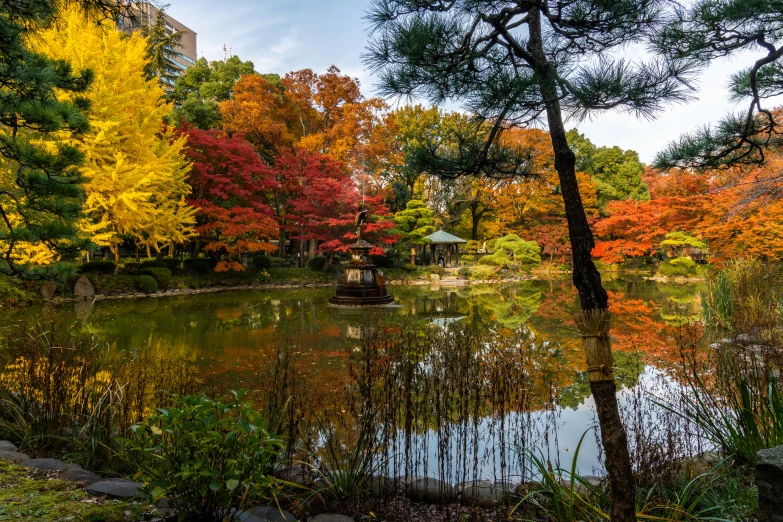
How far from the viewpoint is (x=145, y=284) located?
11.1 m

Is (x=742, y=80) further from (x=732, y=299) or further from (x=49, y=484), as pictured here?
(x=49, y=484)

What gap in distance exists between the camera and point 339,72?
1766 centimetres

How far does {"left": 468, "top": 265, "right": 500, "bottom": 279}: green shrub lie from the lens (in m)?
16.9

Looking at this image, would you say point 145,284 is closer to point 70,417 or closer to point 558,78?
point 70,417

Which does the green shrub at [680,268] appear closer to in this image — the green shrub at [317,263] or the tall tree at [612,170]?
the tall tree at [612,170]

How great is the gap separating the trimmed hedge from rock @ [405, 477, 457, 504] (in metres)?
11.1

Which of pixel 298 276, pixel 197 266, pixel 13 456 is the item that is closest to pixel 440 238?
pixel 298 276

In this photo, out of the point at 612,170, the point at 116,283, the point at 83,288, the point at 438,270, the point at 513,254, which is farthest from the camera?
the point at 612,170

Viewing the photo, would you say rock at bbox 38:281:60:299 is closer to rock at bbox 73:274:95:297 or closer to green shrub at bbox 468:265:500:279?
rock at bbox 73:274:95:297

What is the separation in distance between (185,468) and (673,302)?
11106 mm

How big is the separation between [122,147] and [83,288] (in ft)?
11.2

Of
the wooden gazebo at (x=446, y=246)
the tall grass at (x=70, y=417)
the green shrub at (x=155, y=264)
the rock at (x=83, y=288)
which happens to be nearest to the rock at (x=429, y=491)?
the tall grass at (x=70, y=417)

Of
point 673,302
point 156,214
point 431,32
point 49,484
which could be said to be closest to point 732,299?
point 673,302

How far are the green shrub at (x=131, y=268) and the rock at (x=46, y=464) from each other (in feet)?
35.6
